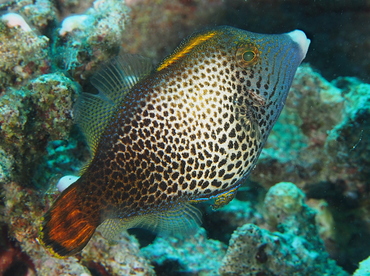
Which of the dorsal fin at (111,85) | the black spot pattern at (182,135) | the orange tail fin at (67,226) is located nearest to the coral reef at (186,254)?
the orange tail fin at (67,226)

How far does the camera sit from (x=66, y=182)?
2.49m

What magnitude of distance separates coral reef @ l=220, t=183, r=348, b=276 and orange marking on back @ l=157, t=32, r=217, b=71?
202 cm

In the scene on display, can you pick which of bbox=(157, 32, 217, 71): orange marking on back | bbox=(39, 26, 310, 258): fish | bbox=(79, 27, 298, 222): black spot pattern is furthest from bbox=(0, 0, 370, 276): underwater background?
bbox=(157, 32, 217, 71): orange marking on back

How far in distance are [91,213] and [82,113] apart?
712 mm

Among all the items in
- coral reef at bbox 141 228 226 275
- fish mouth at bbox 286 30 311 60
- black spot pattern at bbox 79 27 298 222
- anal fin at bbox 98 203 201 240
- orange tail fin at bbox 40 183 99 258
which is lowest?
coral reef at bbox 141 228 226 275

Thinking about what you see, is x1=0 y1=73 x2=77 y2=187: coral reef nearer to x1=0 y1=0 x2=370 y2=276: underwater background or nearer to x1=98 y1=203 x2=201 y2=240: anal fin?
x1=0 y1=0 x2=370 y2=276: underwater background

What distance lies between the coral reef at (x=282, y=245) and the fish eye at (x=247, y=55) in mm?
1862

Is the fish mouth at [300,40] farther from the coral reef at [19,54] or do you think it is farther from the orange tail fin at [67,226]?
the coral reef at [19,54]

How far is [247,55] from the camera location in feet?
6.15

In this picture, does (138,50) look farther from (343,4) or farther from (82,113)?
(343,4)

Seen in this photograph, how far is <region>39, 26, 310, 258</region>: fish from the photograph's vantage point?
5.69 ft

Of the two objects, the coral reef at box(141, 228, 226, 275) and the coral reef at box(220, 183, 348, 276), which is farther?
the coral reef at box(141, 228, 226, 275)

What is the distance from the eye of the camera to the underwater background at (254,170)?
2768mm

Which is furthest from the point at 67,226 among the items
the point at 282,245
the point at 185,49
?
the point at 282,245
